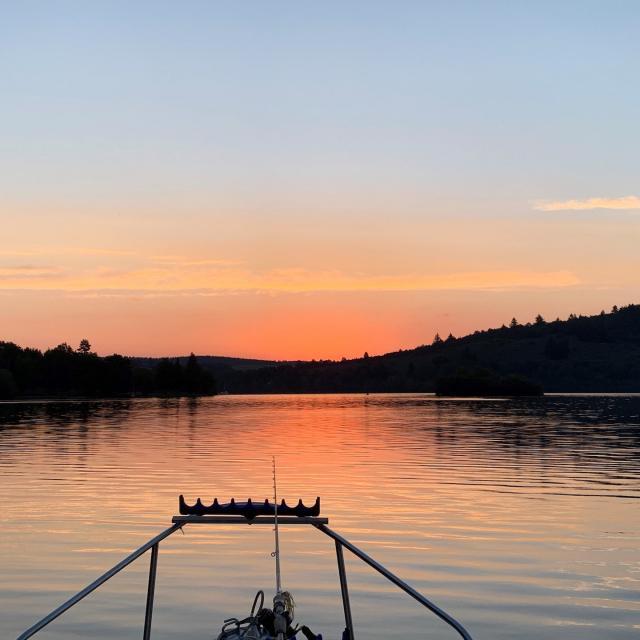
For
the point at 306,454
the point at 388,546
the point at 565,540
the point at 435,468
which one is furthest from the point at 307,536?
the point at 306,454

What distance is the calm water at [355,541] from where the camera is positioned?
25.4 m

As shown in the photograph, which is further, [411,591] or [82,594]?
[411,591]

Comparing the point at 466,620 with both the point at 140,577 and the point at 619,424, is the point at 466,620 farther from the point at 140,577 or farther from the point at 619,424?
the point at 619,424

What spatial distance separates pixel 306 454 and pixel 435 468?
717 inches

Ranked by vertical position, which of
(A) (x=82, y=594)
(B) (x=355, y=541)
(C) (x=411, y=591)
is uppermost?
(A) (x=82, y=594)

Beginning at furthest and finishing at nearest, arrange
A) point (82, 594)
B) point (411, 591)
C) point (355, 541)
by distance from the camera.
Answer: point (355, 541)
point (411, 591)
point (82, 594)

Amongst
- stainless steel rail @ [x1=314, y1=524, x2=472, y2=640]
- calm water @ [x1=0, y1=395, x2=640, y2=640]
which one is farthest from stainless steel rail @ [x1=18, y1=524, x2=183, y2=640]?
calm water @ [x1=0, y1=395, x2=640, y2=640]

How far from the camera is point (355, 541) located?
36281 millimetres

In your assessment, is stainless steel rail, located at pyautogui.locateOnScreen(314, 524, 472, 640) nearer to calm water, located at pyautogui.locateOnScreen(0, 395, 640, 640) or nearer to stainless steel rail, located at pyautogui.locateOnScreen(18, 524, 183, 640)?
stainless steel rail, located at pyautogui.locateOnScreen(18, 524, 183, 640)

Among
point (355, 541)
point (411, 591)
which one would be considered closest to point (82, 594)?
point (411, 591)

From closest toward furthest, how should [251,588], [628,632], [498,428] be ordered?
1. [628,632]
2. [251,588]
3. [498,428]

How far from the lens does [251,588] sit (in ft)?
94.3

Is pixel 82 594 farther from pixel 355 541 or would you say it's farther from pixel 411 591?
pixel 355 541

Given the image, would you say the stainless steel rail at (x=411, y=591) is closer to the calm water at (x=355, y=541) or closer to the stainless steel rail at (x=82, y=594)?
the stainless steel rail at (x=82, y=594)
